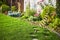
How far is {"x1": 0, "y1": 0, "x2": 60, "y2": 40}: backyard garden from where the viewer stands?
13.7 feet

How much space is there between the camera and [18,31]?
4355 millimetres

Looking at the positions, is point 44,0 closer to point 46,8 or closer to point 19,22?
point 46,8

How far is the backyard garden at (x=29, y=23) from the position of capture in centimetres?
417

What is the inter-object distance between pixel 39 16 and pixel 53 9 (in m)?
0.44

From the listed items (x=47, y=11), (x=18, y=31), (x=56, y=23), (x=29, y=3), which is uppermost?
(x=29, y=3)

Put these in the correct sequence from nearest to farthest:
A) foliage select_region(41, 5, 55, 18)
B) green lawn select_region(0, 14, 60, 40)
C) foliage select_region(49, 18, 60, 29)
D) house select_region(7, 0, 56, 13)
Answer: green lawn select_region(0, 14, 60, 40), foliage select_region(49, 18, 60, 29), foliage select_region(41, 5, 55, 18), house select_region(7, 0, 56, 13)

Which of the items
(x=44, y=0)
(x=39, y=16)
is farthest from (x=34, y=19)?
(x=44, y=0)

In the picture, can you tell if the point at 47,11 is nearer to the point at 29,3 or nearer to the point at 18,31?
the point at 29,3

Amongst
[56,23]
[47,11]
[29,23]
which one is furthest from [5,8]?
[56,23]

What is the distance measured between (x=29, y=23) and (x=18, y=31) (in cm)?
57

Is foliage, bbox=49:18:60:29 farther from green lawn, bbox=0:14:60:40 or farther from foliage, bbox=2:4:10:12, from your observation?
foliage, bbox=2:4:10:12

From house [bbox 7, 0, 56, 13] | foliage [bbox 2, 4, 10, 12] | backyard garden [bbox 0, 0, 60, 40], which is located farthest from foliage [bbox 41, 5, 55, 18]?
foliage [bbox 2, 4, 10, 12]

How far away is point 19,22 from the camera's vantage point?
477 cm

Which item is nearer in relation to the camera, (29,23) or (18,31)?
(18,31)
